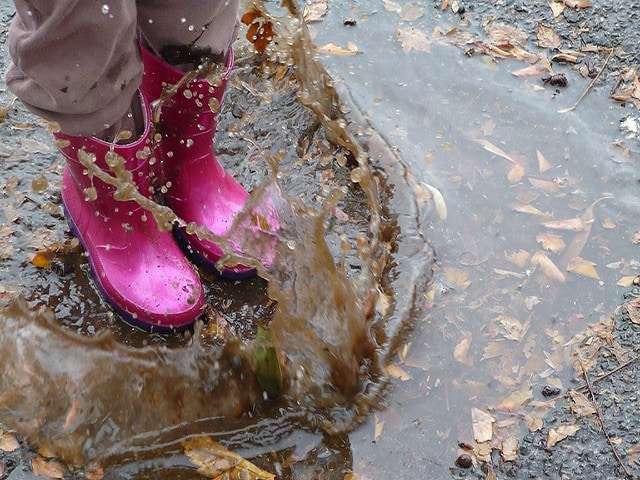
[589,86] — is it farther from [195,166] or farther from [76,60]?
[76,60]

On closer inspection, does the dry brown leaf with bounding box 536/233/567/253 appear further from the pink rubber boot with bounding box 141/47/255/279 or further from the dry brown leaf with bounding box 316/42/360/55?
the dry brown leaf with bounding box 316/42/360/55

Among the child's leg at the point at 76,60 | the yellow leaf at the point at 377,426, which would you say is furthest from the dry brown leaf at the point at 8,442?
the yellow leaf at the point at 377,426

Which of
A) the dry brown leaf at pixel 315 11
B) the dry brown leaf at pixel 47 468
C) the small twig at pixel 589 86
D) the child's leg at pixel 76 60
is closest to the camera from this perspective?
the child's leg at pixel 76 60

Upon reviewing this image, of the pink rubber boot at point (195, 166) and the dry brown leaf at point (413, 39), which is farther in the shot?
the dry brown leaf at point (413, 39)

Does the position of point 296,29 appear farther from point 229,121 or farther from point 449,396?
point 449,396

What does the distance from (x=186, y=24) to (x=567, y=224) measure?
1304 millimetres

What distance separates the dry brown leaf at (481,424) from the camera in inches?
68.4

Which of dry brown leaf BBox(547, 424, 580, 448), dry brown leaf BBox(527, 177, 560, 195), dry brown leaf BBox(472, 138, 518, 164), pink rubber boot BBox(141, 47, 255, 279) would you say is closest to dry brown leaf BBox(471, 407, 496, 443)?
dry brown leaf BBox(547, 424, 580, 448)

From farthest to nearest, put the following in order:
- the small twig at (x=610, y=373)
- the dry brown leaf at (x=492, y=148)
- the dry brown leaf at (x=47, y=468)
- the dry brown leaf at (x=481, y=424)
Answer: the dry brown leaf at (x=492, y=148), the small twig at (x=610, y=373), the dry brown leaf at (x=481, y=424), the dry brown leaf at (x=47, y=468)

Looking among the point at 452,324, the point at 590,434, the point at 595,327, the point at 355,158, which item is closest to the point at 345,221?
the point at 355,158

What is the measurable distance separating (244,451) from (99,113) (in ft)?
2.81

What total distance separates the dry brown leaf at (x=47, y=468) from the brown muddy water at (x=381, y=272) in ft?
0.08

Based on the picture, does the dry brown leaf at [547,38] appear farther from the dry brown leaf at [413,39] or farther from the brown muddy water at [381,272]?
the dry brown leaf at [413,39]

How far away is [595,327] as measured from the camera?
1967 mm
